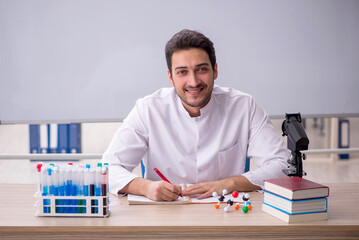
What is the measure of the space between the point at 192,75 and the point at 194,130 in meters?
0.30

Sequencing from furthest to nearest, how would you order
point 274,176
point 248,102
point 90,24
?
point 90,24
point 248,102
point 274,176

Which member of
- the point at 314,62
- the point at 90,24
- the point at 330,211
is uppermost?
the point at 90,24

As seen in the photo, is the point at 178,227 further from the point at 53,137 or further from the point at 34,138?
the point at 34,138

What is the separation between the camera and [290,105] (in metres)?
3.25

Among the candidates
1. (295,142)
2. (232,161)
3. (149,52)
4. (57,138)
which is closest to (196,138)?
(232,161)

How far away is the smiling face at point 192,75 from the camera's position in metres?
2.06

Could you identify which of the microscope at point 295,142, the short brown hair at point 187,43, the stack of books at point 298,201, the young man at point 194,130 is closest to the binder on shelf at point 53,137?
the young man at point 194,130

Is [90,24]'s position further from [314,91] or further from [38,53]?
[314,91]

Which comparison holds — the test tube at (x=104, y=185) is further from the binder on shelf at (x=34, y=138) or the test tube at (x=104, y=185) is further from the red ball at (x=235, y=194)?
the binder on shelf at (x=34, y=138)

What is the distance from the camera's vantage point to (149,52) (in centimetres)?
318

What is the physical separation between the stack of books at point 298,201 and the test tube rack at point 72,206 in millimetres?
619

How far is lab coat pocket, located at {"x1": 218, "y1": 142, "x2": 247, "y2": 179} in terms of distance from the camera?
2.17 m

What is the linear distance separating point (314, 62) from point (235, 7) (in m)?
0.71

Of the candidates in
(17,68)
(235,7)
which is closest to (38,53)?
(17,68)
